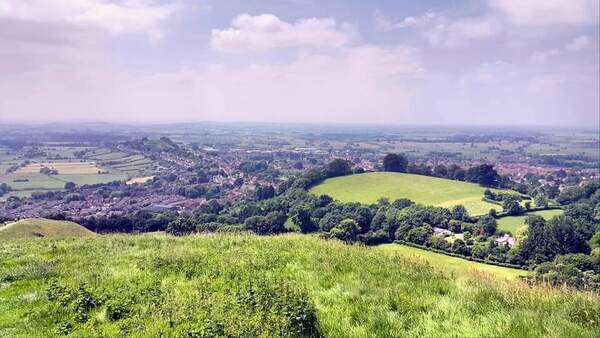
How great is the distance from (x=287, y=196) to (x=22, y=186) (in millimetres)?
88978

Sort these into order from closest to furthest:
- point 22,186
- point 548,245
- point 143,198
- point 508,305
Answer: point 508,305 → point 548,245 → point 143,198 → point 22,186

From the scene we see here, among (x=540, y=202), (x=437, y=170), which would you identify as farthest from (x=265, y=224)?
(x=437, y=170)

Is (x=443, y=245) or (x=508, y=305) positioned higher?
(x=508, y=305)

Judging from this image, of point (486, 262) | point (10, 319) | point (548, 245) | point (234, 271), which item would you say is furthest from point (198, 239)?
point (548, 245)

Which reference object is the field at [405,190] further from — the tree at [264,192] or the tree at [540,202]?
the tree at [264,192]

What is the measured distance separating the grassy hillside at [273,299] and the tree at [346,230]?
2511 inches

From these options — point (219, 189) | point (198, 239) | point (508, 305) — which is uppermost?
point (508, 305)

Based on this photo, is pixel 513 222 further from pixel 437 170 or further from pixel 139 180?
pixel 139 180

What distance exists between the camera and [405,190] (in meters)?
115

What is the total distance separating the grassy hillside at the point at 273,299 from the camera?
683cm

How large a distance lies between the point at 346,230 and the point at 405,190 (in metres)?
43.7

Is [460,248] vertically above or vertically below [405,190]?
below

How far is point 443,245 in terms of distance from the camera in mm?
68312

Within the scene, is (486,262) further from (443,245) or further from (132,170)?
(132,170)
